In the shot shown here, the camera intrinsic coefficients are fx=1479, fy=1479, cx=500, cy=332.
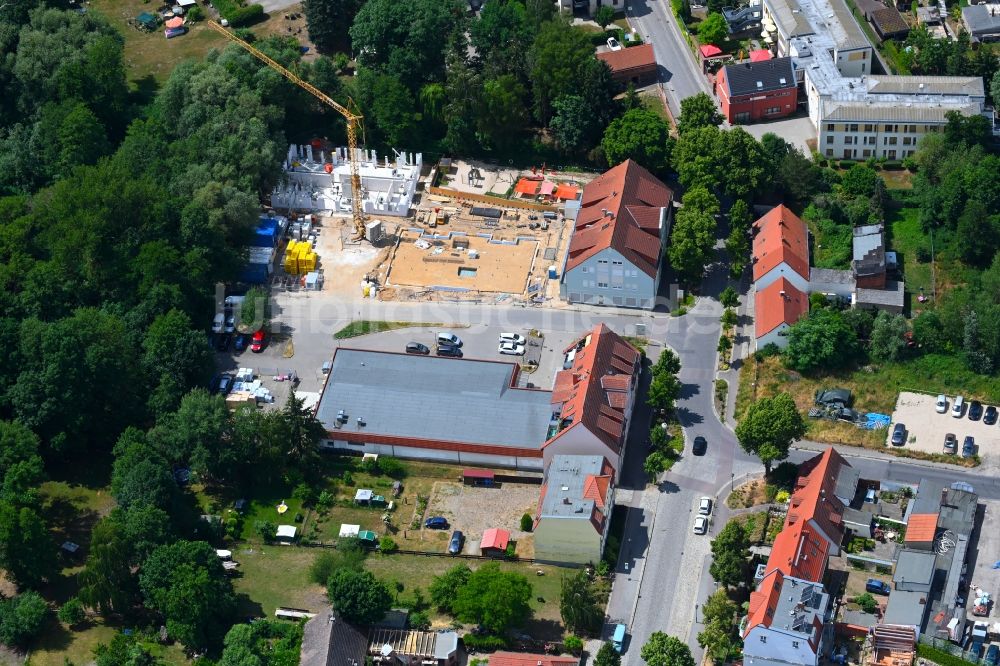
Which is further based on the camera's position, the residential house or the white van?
the residential house

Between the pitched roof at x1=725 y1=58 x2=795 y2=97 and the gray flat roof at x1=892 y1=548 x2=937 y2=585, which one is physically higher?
the pitched roof at x1=725 y1=58 x2=795 y2=97

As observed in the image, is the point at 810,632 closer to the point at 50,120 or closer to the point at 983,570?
the point at 983,570

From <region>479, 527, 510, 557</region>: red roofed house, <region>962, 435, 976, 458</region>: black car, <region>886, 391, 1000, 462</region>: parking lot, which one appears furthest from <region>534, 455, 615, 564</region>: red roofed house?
<region>962, 435, 976, 458</region>: black car

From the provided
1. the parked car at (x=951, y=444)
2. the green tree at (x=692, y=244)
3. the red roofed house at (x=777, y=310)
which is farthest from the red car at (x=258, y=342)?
the parked car at (x=951, y=444)

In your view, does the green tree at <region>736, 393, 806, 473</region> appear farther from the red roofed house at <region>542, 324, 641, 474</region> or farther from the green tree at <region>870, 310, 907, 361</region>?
the green tree at <region>870, 310, 907, 361</region>

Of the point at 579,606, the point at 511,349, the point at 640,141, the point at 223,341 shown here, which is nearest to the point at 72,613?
the point at 223,341

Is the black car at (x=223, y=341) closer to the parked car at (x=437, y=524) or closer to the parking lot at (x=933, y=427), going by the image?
the parked car at (x=437, y=524)

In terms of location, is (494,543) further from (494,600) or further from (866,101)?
(866,101)
